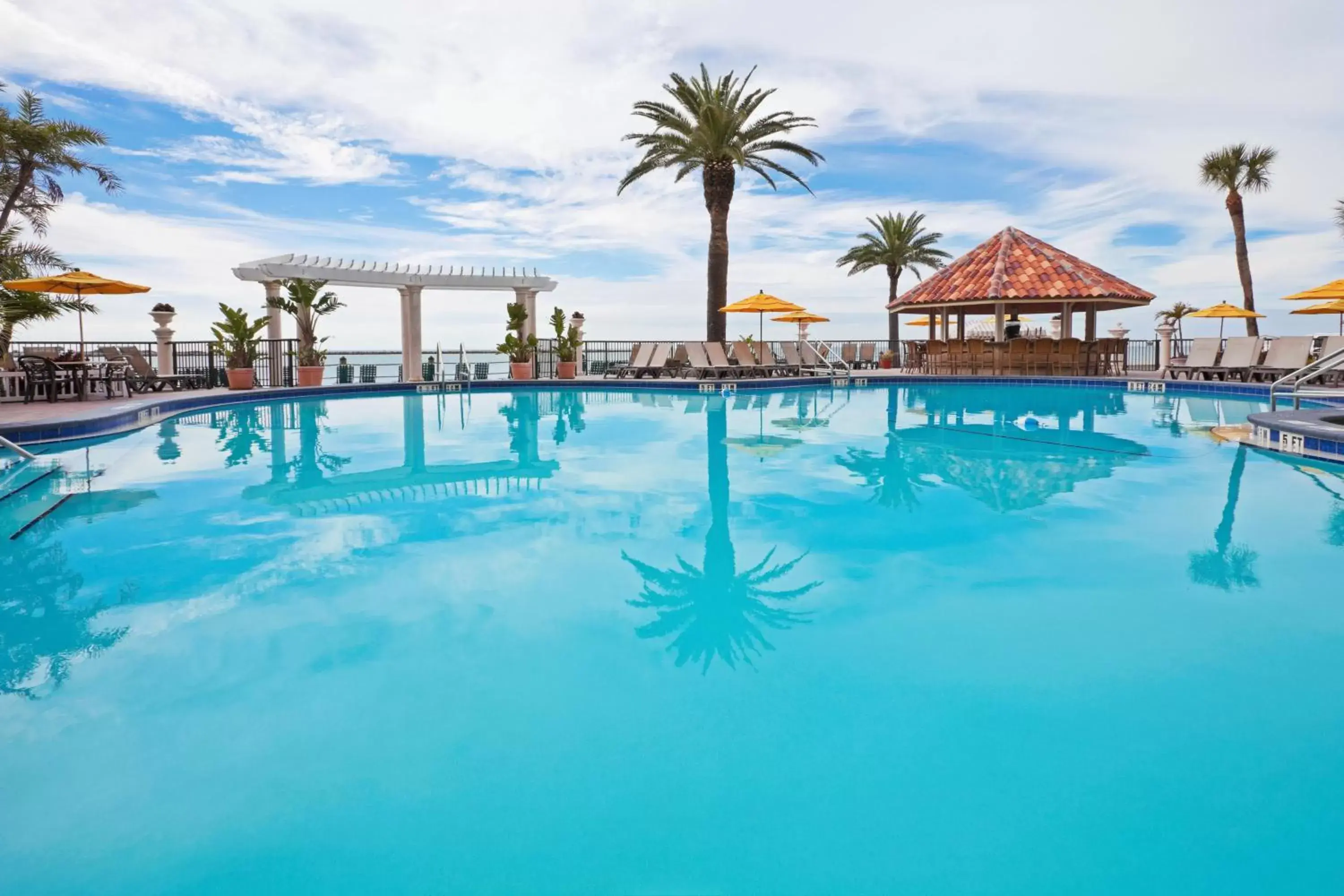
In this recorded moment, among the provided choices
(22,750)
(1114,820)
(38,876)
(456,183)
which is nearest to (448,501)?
(22,750)

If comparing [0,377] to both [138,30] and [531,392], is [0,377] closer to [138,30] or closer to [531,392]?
[138,30]

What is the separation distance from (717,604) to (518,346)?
17.2 meters

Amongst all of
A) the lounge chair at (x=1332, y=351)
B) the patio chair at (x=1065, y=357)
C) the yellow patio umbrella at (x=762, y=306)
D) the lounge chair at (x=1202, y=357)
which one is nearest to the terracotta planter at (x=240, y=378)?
the yellow patio umbrella at (x=762, y=306)

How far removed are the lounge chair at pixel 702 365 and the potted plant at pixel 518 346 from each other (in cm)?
408

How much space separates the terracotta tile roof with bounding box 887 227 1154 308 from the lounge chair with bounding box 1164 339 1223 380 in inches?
89.7

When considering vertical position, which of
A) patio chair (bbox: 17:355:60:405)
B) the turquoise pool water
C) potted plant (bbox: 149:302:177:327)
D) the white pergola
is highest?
the white pergola

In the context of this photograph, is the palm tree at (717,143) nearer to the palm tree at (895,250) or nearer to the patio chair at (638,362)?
the patio chair at (638,362)

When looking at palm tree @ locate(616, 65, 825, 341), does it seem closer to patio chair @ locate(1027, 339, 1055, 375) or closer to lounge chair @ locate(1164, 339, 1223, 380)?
patio chair @ locate(1027, 339, 1055, 375)

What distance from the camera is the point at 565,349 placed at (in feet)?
66.9

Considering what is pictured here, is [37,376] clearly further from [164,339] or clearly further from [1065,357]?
[1065,357]

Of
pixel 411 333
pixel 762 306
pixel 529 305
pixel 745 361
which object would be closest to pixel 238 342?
pixel 411 333

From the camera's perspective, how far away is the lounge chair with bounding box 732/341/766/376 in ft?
63.2

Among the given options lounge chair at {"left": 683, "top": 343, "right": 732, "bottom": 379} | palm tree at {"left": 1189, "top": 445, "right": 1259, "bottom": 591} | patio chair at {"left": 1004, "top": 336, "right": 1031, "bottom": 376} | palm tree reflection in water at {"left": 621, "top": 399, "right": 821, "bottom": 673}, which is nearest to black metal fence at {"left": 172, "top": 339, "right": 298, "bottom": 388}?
lounge chair at {"left": 683, "top": 343, "right": 732, "bottom": 379}

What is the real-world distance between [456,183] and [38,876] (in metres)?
23.5
